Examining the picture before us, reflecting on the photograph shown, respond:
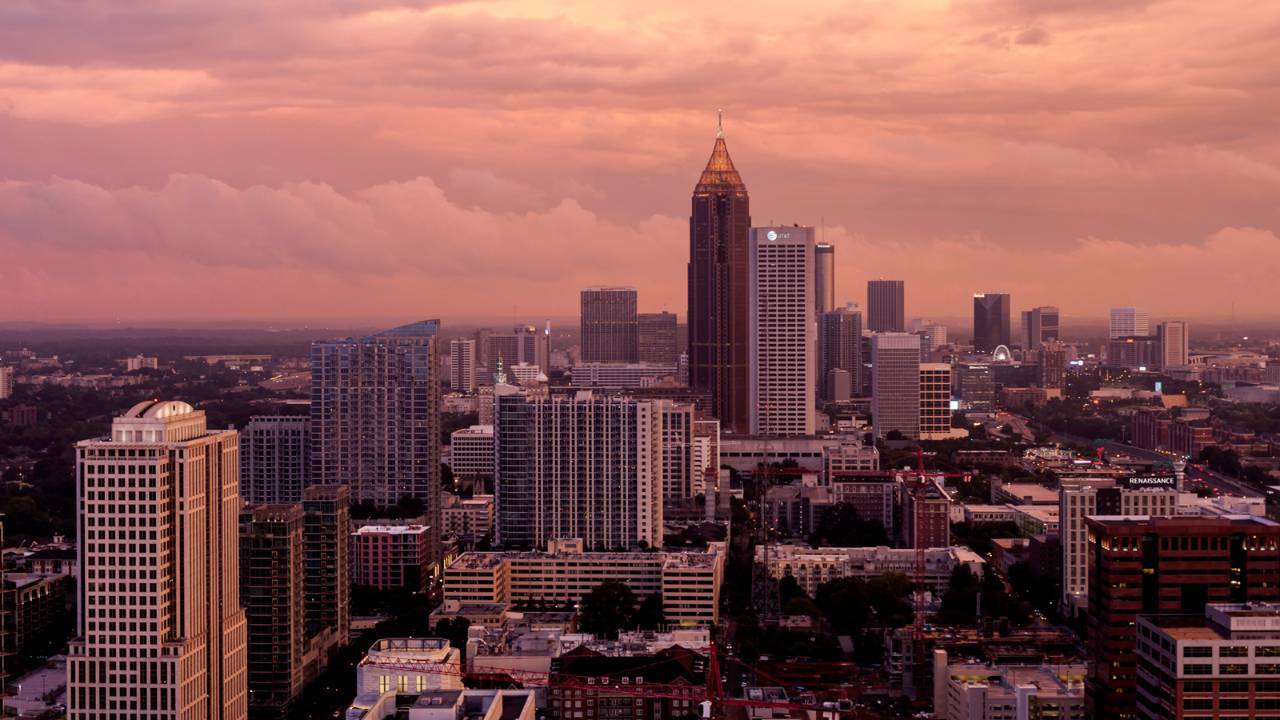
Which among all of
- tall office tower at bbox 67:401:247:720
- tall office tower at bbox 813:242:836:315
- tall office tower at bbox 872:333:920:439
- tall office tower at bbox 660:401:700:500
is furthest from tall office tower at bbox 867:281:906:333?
tall office tower at bbox 67:401:247:720

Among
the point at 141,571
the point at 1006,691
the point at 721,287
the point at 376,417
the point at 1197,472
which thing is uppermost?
the point at 721,287

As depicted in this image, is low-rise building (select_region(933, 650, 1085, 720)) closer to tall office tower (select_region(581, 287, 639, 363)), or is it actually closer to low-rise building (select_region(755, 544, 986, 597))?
low-rise building (select_region(755, 544, 986, 597))

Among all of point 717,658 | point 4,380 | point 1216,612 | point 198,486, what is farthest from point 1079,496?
point 4,380

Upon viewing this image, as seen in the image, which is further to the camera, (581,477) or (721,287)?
(721,287)

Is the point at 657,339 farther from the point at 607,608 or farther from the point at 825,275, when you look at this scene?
the point at 607,608

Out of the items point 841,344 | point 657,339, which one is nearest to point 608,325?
point 657,339

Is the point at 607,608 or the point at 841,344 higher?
the point at 841,344

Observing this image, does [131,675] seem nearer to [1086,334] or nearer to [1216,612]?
[1216,612]

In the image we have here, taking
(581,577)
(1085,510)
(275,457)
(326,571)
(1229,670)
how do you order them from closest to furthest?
(1229,670) < (326,571) < (1085,510) < (581,577) < (275,457)

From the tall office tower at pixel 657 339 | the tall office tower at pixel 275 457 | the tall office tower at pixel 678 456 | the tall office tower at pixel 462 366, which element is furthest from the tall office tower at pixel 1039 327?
the tall office tower at pixel 275 457
